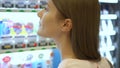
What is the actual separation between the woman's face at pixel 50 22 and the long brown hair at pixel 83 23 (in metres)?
0.04

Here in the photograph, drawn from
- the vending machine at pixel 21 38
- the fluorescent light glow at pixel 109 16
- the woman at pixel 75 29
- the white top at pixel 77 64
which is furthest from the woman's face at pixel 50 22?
the fluorescent light glow at pixel 109 16

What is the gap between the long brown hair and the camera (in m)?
1.00

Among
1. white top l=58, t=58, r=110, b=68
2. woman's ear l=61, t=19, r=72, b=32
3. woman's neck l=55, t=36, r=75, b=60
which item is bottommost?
white top l=58, t=58, r=110, b=68

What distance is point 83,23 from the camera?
102 centimetres

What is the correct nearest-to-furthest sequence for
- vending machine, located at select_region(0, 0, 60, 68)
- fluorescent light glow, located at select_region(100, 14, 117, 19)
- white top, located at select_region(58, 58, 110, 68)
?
white top, located at select_region(58, 58, 110, 68) → vending machine, located at select_region(0, 0, 60, 68) → fluorescent light glow, located at select_region(100, 14, 117, 19)

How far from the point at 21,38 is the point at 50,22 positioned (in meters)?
0.46

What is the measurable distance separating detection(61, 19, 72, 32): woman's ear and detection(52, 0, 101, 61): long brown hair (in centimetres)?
2

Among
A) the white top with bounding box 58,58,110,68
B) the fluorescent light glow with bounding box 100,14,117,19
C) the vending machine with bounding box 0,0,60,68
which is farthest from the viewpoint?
the fluorescent light glow with bounding box 100,14,117,19

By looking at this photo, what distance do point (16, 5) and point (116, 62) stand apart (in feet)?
4.45

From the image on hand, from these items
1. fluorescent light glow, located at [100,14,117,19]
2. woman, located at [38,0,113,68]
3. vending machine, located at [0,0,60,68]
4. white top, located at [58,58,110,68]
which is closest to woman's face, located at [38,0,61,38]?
woman, located at [38,0,113,68]

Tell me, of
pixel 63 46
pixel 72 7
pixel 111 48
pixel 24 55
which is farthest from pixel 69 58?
pixel 111 48

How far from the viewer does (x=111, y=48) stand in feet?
7.47

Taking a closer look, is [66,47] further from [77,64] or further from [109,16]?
[109,16]

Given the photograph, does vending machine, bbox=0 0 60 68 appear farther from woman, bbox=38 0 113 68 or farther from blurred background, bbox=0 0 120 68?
woman, bbox=38 0 113 68
